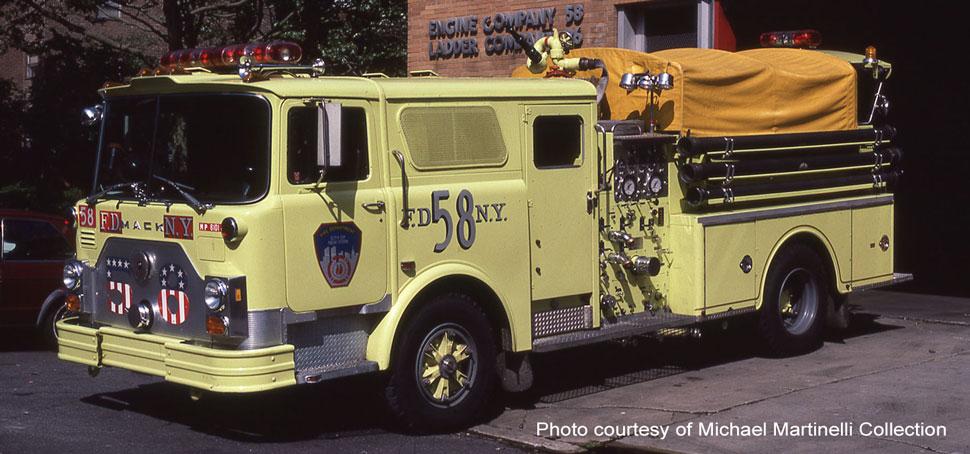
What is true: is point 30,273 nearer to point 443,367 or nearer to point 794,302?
point 443,367

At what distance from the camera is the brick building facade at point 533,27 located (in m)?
15.3

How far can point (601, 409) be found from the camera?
8.51 meters

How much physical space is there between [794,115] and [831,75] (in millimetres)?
671

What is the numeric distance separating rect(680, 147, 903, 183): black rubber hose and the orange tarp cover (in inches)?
11.7

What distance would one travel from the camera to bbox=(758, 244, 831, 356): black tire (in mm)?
10258

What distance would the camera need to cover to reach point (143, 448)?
24.0 feet

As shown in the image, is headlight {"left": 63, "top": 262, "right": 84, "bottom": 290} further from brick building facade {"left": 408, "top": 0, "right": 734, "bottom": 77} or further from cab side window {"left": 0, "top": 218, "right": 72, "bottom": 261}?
brick building facade {"left": 408, "top": 0, "right": 734, "bottom": 77}

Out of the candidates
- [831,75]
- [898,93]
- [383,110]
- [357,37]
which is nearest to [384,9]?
[357,37]

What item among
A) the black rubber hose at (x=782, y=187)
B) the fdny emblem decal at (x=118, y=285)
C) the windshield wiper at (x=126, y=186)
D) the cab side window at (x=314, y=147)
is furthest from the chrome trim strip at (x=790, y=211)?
the fdny emblem decal at (x=118, y=285)

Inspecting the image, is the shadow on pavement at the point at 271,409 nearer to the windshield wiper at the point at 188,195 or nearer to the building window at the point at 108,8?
the windshield wiper at the point at 188,195

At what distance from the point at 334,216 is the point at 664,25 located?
30.7 ft

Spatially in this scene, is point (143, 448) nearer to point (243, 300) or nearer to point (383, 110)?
point (243, 300)

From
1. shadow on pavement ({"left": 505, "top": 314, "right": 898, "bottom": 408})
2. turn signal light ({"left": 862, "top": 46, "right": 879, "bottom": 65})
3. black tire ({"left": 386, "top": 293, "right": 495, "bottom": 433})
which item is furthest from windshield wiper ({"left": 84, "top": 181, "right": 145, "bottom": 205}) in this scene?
turn signal light ({"left": 862, "top": 46, "right": 879, "bottom": 65})

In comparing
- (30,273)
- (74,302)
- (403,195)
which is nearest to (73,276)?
(74,302)
